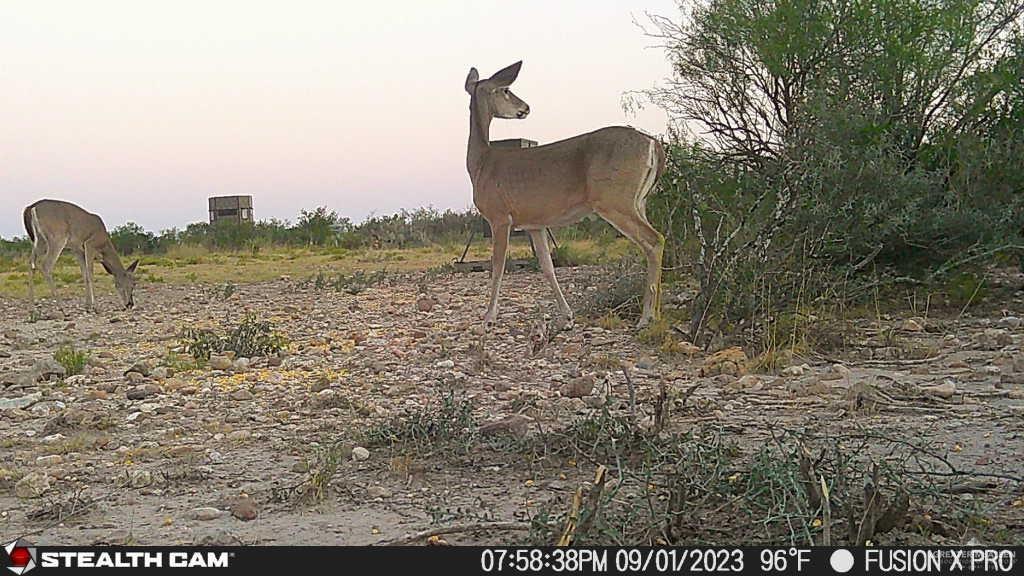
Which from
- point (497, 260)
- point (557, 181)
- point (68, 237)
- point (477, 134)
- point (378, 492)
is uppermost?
point (477, 134)

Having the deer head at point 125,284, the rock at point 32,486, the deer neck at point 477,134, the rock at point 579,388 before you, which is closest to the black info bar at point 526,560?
the rock at point 32,486

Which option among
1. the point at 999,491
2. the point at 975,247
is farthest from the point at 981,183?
the point at 999,491

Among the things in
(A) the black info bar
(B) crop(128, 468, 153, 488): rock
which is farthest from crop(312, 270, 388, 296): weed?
(A) the black info bar

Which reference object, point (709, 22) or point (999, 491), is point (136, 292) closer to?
point (709, 22)

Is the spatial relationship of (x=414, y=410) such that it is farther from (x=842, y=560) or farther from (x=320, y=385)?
(x=842, y=560)

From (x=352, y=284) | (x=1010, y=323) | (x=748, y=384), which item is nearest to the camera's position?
(x=748, y=384)

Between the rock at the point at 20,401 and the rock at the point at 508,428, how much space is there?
329 centimetres

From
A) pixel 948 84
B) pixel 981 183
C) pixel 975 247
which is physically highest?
pixel 948 84

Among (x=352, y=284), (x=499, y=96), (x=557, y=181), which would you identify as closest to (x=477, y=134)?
(x=499, y=96)

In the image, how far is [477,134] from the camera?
33.5ft

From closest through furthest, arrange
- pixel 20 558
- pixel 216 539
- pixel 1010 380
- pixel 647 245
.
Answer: pixel 20 558, pixel 216 539, pixel 1010 380, pixel 647 245

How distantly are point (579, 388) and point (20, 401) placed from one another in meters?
3.62

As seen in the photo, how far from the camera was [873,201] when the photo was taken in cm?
862

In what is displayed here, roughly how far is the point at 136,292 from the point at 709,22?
10.5m
